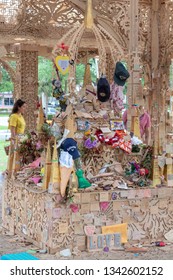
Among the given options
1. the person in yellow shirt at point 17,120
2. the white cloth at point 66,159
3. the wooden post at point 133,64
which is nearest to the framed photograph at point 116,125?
the wooden post at point 133,64

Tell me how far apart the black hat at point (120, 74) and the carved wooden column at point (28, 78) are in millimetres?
6540

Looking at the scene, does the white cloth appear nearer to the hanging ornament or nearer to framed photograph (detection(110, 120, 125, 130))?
framed photograph (detection(110, 120, 125, 130))

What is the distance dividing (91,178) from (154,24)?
4.75 metres

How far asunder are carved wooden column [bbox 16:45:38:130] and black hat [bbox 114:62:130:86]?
21.5ft

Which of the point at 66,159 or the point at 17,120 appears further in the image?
the point at 17,120

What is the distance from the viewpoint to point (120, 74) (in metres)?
7.20

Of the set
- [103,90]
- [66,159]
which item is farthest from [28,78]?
[66,159]

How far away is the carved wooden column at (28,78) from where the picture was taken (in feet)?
44.6

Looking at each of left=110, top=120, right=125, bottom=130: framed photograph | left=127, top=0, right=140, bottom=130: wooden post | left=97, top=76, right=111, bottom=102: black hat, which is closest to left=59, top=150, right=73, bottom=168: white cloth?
left=110, top=120, right=125, bottom=130: framed photograph

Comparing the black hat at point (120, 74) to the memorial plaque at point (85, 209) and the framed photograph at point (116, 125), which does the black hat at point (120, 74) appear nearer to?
the framed photograph at point (116, 125)

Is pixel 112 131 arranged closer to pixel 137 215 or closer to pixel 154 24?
pixel 137 215

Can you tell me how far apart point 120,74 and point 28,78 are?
669 cm

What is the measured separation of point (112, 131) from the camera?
22.8 feet

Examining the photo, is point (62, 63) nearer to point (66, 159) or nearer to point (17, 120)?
point (66, 159)
